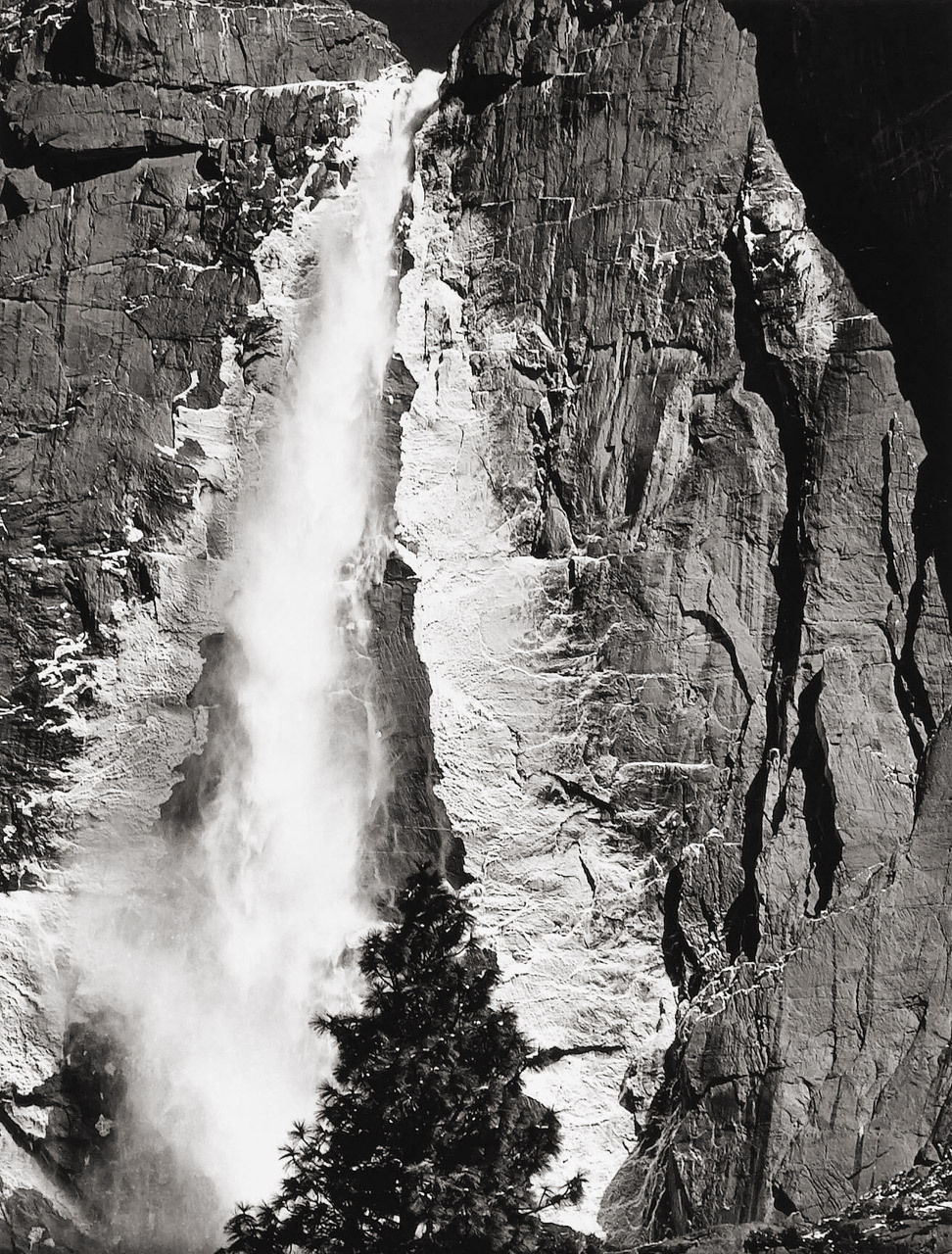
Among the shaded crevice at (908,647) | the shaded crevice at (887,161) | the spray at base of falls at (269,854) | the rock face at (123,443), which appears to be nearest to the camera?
the shaded crevice at (908,647)

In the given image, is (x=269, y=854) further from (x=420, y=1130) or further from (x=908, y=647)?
(x=908, y=647)

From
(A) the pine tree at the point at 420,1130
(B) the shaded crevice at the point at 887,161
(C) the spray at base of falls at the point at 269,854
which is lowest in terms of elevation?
(A) the pine tree at the point at 420,1130

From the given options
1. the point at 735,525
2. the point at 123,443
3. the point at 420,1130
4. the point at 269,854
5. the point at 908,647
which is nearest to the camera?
the point at 420,1130

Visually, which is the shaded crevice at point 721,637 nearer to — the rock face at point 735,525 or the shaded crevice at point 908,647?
the rock face at point 735,525

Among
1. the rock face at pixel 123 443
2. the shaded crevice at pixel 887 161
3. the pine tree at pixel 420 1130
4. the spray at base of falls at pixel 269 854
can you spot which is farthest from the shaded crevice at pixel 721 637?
the pine tree at pixel 420 1130

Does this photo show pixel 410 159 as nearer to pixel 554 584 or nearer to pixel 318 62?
pixel 318 62

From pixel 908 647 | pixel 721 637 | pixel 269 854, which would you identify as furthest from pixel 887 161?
pixel 269 854

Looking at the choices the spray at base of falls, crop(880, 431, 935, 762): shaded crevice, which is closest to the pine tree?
the spray at base of falls
